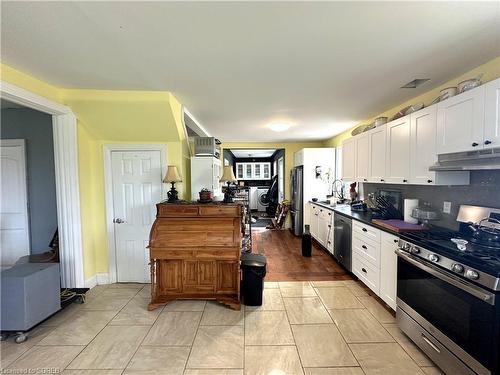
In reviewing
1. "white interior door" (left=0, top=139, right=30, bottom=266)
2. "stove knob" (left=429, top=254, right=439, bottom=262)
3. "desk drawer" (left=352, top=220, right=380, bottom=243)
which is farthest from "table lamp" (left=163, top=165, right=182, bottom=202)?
"stove knob" (left=429, top=254, right=439, bottom=262)

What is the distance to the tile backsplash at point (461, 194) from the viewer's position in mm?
2057

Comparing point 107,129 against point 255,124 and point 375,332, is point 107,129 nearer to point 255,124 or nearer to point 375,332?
point 255,124

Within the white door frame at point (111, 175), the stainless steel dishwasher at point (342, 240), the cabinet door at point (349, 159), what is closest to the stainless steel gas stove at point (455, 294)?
the stainless steel dishwasher at point (342, 240)

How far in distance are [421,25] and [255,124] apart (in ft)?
9.79

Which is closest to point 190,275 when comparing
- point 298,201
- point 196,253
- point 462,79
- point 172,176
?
point 196,253

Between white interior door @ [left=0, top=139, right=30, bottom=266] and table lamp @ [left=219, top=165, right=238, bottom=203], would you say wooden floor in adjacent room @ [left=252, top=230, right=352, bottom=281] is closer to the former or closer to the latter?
table lamp @ [left=219, top=165, right=238, bottom=203]

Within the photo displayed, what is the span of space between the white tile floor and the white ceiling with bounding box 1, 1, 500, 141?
251 centimetres

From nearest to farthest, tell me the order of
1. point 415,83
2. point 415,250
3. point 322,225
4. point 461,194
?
point 415,250 < point 461,194 < point 415,83 < point 322,225

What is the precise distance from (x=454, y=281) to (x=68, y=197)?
394cm

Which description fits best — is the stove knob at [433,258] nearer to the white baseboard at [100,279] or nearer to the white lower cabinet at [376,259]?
the white lower cabinet at [376,259]

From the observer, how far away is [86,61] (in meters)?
2.03

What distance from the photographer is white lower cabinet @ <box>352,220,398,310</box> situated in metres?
2.41

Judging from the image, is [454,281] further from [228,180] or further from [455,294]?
[228,180]

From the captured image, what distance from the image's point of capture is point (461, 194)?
2355 millimetres
